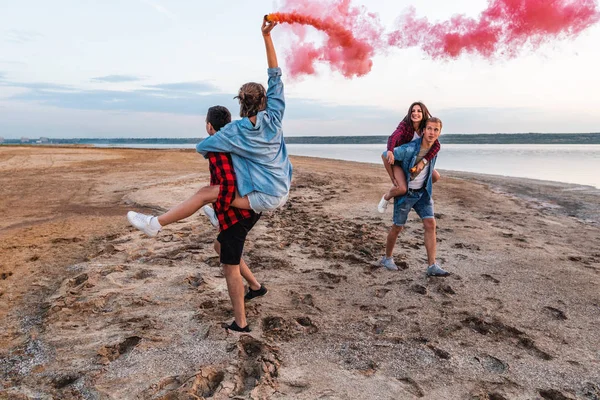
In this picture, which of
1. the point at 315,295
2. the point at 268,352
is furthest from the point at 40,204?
the point at 268,352

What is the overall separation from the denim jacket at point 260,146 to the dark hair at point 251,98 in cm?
7

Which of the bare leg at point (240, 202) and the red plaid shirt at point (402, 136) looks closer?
the bare leg at point (240, 202)

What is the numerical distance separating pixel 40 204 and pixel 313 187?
6122mm

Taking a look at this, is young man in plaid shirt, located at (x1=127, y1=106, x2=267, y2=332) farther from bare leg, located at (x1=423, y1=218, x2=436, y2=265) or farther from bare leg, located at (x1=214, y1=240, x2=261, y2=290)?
bare leg, located at (x1=423, y1=218, x2=436, y2=265)

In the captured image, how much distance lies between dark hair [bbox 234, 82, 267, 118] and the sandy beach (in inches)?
63.8

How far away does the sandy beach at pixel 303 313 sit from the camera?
2684 millimetres

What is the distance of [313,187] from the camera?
11.4m

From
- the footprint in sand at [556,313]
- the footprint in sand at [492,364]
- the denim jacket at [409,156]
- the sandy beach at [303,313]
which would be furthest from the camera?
the denim jacket at [409,156]

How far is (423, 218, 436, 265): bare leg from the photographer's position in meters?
4.80

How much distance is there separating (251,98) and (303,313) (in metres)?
1.79

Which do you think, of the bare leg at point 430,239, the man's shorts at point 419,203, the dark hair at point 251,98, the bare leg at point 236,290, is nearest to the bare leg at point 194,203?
the bare leg at point 236,290

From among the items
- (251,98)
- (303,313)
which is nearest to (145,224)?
(251,98)

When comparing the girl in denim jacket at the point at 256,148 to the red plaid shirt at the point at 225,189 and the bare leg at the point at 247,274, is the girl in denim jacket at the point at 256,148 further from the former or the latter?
the bare leg at the point at 247,274

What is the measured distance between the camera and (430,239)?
15.8 ft
